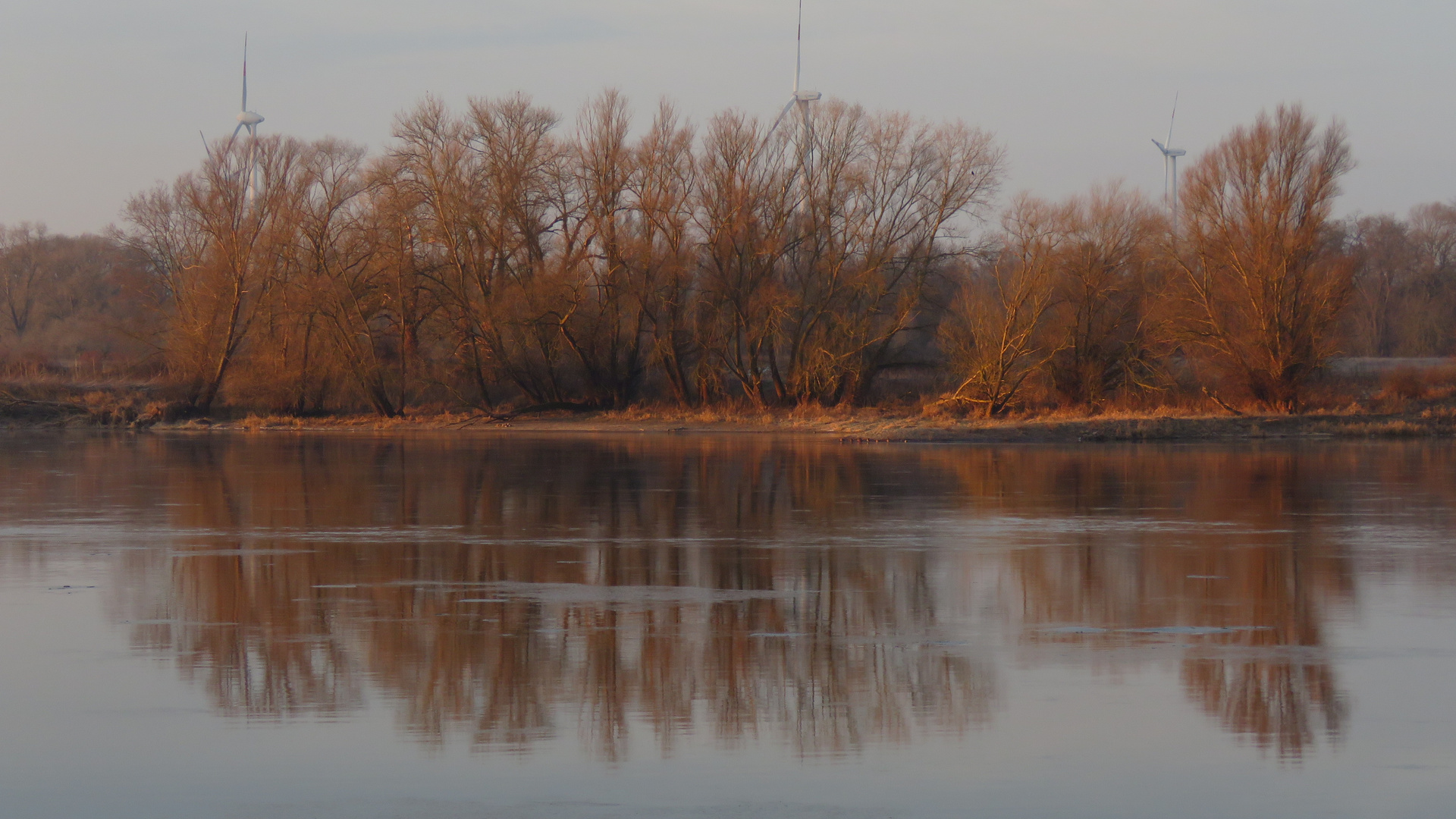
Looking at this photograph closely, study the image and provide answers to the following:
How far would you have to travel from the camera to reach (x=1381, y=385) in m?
46.1

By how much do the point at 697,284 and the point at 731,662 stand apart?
4393cm

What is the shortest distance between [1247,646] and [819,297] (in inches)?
1672

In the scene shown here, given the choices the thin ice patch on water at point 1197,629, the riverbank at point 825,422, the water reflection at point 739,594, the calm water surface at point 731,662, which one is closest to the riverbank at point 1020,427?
the riverbank at point 825,422

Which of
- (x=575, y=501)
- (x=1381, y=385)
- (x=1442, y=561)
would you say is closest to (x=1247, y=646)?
(x=1442, y=561)

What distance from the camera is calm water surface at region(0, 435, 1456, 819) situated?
20.5ft

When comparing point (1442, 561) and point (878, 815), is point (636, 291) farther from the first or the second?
point (878, 815)

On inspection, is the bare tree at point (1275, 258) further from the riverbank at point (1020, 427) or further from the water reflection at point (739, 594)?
the water reflection at point (739, 594)

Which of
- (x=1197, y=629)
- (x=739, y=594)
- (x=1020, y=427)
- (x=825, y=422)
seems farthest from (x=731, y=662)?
(x=825, y=422)

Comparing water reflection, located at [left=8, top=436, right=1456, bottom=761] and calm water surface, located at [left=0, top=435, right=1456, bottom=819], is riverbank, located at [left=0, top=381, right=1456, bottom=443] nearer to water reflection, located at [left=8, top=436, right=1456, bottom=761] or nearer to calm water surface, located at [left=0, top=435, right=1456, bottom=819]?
water reflection, located at [left=8, top=436, right=1456, bottom=761]

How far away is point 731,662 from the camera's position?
8711 mm

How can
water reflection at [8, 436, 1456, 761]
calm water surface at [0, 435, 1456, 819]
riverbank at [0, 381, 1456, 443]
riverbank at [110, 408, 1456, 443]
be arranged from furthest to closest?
riverbank at [0, 381, 1456, 443] → riverbank at [110, 408, 1456, 443] → water reflection at [8, 436, 1456, 761] → calm water surface at [0, 435, 1456, 819]

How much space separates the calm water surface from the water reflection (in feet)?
0.16

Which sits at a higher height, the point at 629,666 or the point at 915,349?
the point at 915,349

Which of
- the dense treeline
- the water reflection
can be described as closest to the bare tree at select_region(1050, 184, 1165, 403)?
the dense treeline
